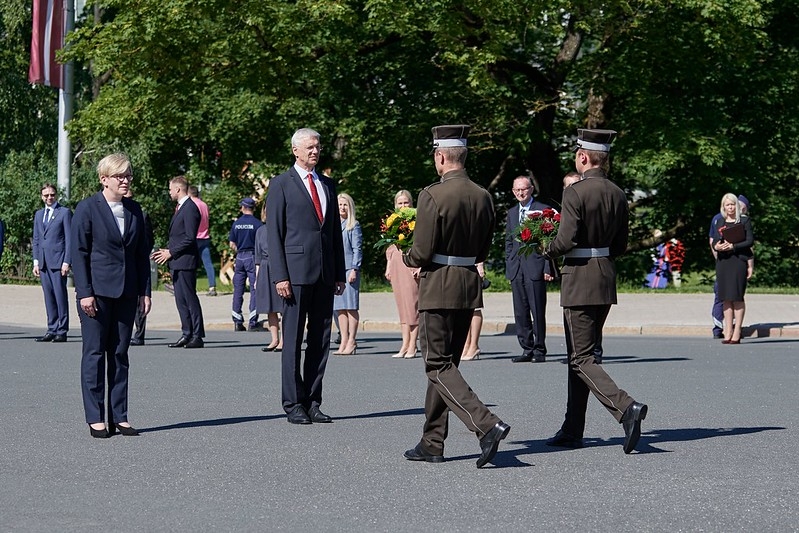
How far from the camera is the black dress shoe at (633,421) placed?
8.36 meters

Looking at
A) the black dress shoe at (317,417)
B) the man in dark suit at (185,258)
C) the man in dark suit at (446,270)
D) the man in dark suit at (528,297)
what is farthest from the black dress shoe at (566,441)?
the man in dark suit at (185,258)

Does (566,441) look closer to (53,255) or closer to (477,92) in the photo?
(53,255)

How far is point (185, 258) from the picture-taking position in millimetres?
16922

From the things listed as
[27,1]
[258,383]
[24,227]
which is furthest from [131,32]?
[258,383]

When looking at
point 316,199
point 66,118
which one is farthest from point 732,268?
point 66,118

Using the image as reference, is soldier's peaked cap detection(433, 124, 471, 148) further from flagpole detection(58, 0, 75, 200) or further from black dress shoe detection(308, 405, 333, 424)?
flagpole detection(58, 0, 75, 200)

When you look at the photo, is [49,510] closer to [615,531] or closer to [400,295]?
[615,531]

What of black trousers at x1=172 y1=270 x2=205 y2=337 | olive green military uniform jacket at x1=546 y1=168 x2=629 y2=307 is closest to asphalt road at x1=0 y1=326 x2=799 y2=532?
olive green military uniform jacket at x1=546 y1=168 x2=629 y2=307

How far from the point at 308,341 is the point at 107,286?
157 centimetres

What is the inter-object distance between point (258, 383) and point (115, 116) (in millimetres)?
18945

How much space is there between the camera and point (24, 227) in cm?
3164

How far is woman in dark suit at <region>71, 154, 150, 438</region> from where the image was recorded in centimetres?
927

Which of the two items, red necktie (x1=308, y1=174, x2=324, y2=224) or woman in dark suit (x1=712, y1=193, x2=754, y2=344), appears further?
woman in dark suit (x1=712, y1=193, x2=754, y2=344)

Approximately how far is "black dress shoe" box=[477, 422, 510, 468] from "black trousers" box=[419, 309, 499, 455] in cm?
26
